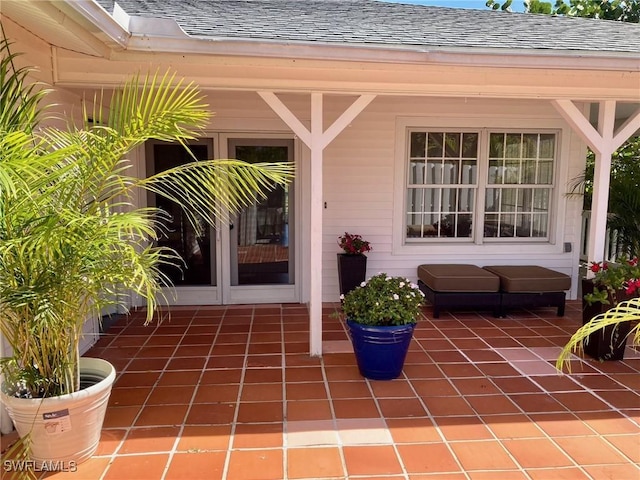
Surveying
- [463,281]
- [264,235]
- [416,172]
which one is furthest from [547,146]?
[264,235]

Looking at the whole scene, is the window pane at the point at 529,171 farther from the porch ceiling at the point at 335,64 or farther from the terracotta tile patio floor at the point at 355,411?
the terracotta tile patio floor at the point at 355,411

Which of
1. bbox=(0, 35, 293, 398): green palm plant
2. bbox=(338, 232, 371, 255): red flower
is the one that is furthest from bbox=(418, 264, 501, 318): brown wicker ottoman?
bbox=(0, 35, 293, 398): green palm plant

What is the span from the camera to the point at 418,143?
573cm

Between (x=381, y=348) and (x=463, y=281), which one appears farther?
(x=463, y=281)

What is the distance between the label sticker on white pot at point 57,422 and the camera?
222cm

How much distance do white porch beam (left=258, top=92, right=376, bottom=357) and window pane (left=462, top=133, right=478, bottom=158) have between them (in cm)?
247

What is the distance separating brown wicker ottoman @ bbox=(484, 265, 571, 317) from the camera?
197 inches

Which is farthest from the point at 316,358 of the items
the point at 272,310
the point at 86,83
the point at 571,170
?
the point at 571,170

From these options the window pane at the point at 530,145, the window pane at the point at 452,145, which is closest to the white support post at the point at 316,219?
the window pane at the point at 452,145

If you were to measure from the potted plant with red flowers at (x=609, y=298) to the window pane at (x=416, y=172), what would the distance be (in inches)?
92.8

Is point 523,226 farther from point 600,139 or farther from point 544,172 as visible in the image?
point 600,139

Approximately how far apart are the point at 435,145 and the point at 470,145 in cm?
45

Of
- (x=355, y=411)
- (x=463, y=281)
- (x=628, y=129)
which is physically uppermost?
(x=628, y=129)

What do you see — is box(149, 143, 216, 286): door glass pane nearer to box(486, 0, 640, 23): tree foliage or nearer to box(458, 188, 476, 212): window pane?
box(458, 188, 476, 212): window pane
